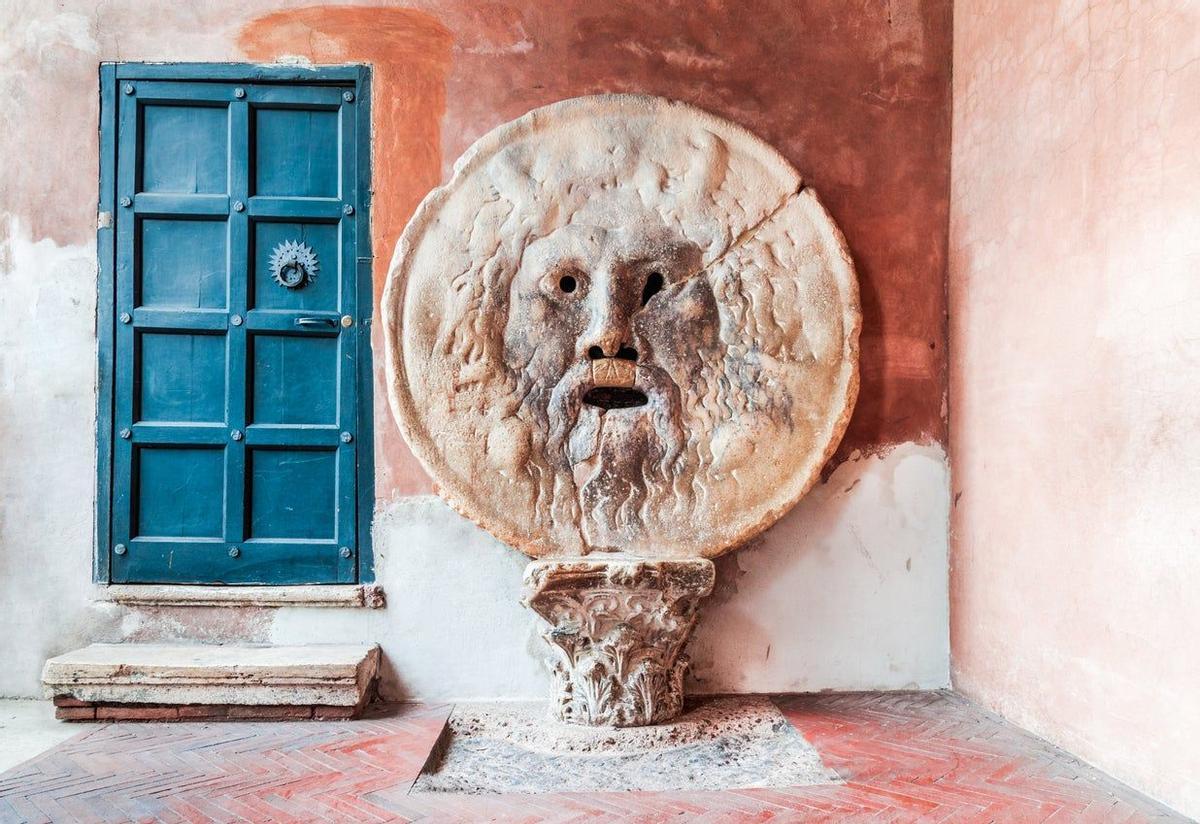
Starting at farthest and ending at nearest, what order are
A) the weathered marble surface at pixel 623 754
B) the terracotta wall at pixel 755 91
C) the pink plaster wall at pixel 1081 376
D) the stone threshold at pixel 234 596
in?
the terracotta wall at pixel 755 91 → the stone threshold at pixel 234 596 → the weathered marble surface at pixel 623 754 → the pink plaster wall at pixel 1081 376

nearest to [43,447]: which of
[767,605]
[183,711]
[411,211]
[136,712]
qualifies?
[136,712]

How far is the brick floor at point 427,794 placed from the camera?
264 centimetres

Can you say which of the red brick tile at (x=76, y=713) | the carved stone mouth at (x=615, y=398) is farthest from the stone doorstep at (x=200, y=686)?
the carved stone mouth at (x=615, y=398)

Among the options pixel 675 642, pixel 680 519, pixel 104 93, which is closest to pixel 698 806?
pixel 675 642

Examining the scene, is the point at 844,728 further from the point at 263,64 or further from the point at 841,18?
the point at 263,64

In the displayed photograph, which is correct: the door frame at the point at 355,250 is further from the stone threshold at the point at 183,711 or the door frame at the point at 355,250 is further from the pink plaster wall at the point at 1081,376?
the pink plaster wall at the point at 1081,376

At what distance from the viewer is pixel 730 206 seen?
3.74m

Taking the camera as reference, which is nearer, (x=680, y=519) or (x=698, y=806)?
(x=698, y=806)

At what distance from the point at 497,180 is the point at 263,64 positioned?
126cm

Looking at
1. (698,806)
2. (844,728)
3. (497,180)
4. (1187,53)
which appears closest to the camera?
(1187,53)

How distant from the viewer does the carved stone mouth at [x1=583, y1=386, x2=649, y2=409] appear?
3.68 m

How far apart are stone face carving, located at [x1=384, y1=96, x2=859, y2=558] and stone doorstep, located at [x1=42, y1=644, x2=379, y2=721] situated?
929 mm

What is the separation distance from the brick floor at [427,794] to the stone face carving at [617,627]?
1.94 ft

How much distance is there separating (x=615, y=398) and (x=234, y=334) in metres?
1.81
